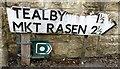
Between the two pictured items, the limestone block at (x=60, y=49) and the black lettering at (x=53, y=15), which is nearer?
the black lettering at (x=53, y=15)

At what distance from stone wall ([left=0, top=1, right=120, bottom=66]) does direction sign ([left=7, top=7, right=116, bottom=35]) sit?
0.25 meters

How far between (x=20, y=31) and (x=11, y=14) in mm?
277

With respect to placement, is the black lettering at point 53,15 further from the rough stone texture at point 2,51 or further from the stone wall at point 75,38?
the rough stone texture at point 2,51

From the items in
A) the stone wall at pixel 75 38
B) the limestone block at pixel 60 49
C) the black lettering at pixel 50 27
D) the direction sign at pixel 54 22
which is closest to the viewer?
the direction sign at pixel 54 22

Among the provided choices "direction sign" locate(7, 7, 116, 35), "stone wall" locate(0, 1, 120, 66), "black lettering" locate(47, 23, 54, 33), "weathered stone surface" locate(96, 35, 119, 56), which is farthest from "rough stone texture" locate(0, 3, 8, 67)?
"weathered stone surface" locate(96, 35, 119, 56)

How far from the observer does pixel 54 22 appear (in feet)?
11.6

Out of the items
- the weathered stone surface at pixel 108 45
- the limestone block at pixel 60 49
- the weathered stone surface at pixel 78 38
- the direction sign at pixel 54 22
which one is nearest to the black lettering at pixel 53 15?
the direction sign at pixel 54 22

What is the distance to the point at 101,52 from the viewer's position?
13.3 ft

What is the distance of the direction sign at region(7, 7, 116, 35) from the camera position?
11.3ft

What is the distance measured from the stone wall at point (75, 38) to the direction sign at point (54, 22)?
0.80 feet

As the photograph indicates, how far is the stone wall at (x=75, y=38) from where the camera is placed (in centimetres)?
372

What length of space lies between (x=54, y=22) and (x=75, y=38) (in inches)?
20.9

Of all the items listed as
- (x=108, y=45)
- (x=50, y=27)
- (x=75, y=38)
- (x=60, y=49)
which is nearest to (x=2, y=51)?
(x=50, y=27)

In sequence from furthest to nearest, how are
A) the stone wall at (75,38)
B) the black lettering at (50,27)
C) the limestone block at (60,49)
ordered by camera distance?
the limestone block at (60,49) < the stone wall at (75,38) < the black lettering at (50,27)
